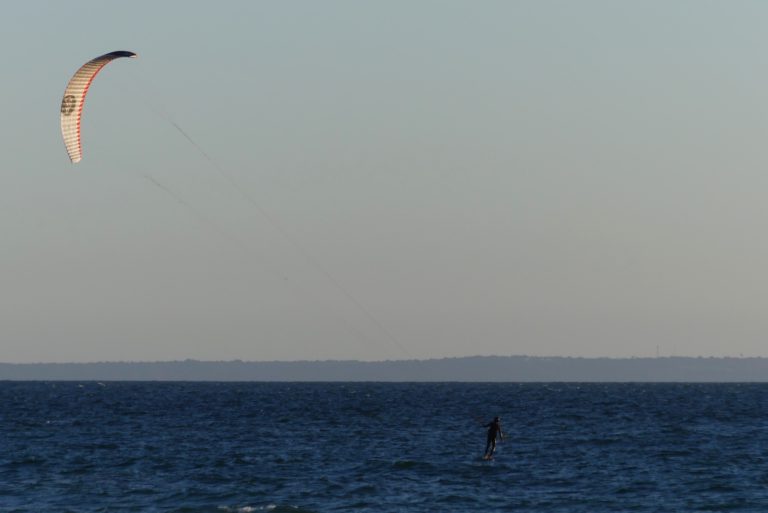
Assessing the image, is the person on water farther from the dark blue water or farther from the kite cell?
the kite cell

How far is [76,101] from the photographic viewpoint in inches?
1907

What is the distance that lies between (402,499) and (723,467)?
1739cm

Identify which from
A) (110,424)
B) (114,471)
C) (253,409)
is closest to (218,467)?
(114,471)

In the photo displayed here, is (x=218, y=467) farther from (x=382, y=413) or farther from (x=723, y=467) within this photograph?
(x=382, y=413)

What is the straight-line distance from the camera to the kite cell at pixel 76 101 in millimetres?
47562

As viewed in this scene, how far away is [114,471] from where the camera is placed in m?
49.8

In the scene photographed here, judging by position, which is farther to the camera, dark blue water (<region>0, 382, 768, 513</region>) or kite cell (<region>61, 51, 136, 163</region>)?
kite cell (<region>61, 51, 136, 163</region>)

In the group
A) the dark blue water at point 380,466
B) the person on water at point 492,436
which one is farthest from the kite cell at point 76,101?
the person on water at point 492,436

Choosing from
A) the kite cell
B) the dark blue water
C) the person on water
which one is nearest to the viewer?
the dark blue water

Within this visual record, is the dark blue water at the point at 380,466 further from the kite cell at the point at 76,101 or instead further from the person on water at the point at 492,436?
the kite cell at the point at 76,101

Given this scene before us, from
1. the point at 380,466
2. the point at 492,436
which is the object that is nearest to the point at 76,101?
the point at 380,466

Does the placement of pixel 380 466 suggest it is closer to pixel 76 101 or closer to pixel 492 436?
pixel 492 436

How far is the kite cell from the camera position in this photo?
4756 cm

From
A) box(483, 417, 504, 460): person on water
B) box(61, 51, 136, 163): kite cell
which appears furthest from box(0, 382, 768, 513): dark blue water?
box(61, 51, 136, 163): kite cell
